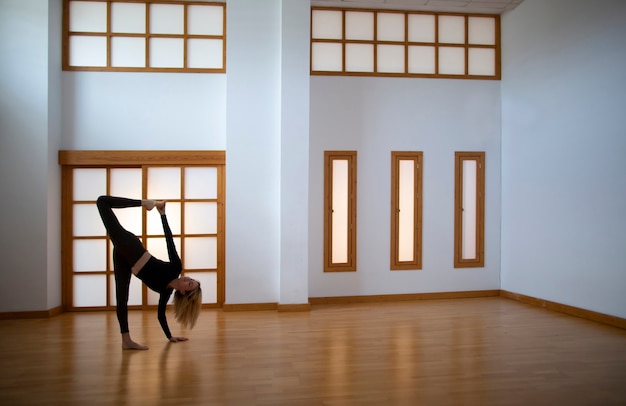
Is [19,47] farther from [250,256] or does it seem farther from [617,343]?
[617,343]

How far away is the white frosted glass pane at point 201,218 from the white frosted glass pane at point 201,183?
0.12m


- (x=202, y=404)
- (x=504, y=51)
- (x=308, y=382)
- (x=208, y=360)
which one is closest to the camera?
(x=202, y=404)

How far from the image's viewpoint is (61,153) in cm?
596

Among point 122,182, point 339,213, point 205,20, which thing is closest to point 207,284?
point 122,182

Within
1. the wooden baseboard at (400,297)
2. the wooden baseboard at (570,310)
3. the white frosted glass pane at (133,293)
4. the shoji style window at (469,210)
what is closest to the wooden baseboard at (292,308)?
the wooden baseboard at (400,297)

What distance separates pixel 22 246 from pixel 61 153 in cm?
127

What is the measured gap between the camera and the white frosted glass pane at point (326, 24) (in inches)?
259

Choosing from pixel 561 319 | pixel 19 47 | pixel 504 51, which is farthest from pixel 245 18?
pixel 561 319

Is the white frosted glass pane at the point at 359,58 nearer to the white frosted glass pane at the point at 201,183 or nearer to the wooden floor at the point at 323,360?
the white frosted glass pane at the point at 201,183

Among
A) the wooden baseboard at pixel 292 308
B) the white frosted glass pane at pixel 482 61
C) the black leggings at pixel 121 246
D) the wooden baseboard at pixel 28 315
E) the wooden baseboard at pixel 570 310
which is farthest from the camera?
the white frosted glass pane at pixel 482 61

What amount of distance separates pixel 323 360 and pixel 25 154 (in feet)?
14.6

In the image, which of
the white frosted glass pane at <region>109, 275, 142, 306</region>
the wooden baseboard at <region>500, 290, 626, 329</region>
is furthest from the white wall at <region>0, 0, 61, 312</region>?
the wooden baseboard at <region>500, 290, 626, 329</region>

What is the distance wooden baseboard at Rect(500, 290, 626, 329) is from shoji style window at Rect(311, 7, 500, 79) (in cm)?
331

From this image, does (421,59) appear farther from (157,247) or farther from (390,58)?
(157,247)
